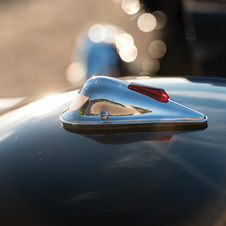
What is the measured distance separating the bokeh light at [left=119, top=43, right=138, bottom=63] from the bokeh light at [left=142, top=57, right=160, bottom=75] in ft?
0.91

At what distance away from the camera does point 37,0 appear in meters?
11.7

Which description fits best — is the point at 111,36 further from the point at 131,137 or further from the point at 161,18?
the point at 131,137

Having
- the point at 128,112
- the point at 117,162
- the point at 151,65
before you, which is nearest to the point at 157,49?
the point at 151,65

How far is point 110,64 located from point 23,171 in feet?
8.82

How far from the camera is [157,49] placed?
5.10m

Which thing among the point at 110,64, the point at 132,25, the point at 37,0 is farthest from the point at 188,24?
the point at 37,0

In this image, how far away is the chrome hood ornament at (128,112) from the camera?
103 centimetres

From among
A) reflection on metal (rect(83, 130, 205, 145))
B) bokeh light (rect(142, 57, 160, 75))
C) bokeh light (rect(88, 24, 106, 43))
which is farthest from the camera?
bokeh light (rect(142, 57, 160, 75))

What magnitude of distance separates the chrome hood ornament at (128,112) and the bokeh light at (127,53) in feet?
9.49

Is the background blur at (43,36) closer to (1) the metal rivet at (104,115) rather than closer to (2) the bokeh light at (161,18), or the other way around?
(2) the bokeh light at (161,18)

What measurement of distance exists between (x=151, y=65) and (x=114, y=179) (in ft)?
13.2

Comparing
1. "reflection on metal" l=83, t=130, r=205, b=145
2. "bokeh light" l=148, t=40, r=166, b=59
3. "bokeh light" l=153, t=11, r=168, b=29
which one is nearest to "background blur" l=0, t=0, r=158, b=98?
"bokeh light" l=148, t=40, r=166, b=59

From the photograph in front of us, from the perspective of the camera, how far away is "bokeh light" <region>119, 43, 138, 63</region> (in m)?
4.08

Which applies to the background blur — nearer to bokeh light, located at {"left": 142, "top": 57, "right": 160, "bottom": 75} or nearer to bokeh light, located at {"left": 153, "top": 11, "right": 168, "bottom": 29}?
bokeh light, located at {"left": 142, "top": 57, "right": 160, "bottom": 75}
